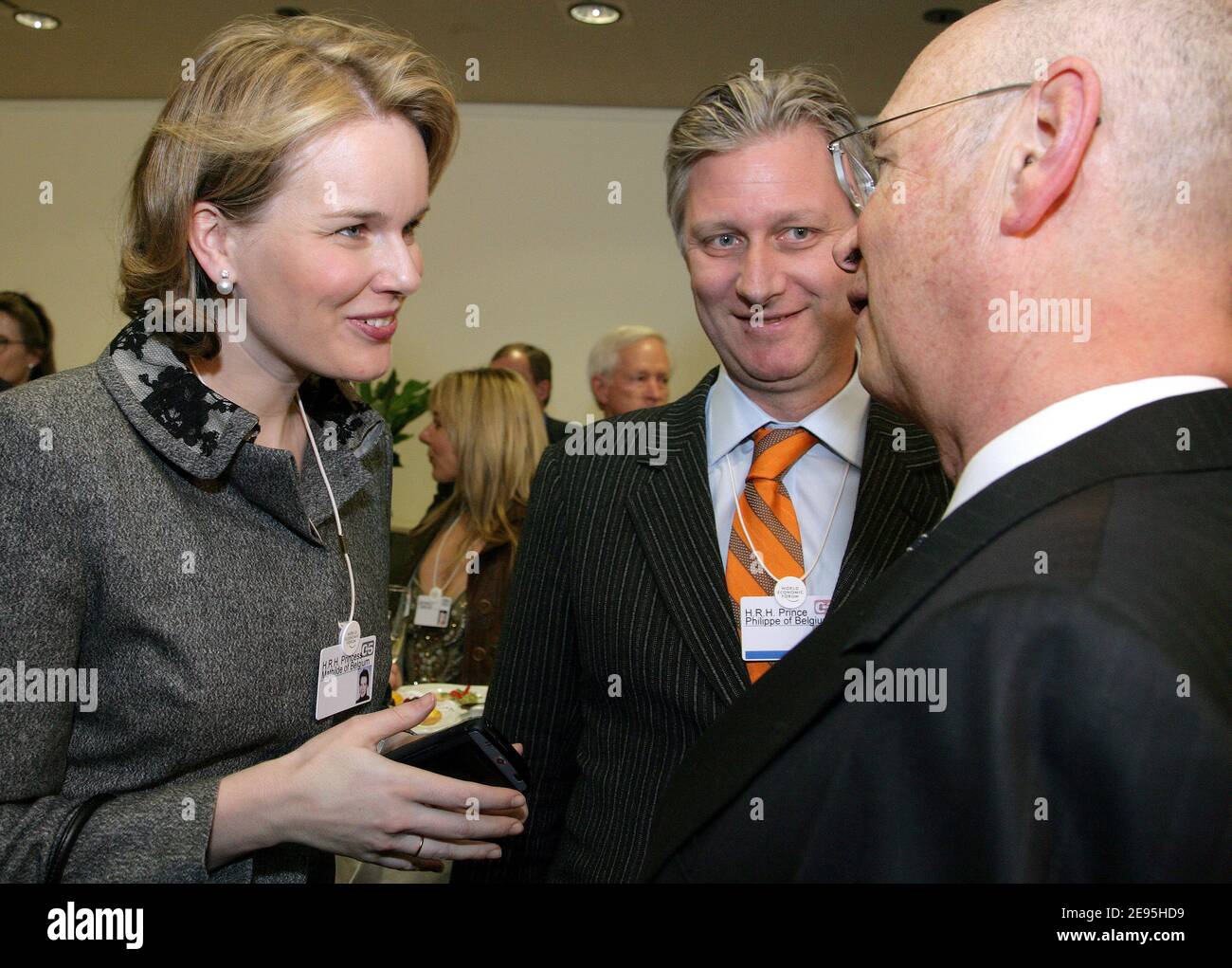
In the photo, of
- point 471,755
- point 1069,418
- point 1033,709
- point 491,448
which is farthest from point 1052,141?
point 491,448

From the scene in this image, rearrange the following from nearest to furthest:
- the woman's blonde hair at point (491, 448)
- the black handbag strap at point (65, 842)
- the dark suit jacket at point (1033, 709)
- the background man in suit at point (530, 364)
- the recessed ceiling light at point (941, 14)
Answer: the dark suit jacket at point (1033, 709) < the black handbag strap at point (65, 842) < the woman's blonde hair at point (491, 448) < the recessed ceiling light at point (941, 14) < the background man in suit at point (530, 364)

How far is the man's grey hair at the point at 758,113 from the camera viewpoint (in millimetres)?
1554

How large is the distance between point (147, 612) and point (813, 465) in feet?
3.24

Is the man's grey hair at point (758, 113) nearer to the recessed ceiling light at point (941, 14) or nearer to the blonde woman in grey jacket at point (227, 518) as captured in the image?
the blonde woman in grey jacket at point (227, 518)

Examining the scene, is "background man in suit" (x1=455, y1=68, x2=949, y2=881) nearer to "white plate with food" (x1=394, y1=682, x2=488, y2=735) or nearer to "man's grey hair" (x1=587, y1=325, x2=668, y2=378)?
"white plate with food" (x1=394, y1=682, x2=488, y2=735)

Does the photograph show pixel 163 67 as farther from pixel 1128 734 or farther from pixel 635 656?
pixel 1128 734

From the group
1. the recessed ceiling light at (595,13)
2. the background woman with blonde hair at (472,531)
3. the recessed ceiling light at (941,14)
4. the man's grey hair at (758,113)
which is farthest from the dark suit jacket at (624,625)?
the recessed ceiling light at (941,14)

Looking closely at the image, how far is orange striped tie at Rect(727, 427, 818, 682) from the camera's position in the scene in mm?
1496

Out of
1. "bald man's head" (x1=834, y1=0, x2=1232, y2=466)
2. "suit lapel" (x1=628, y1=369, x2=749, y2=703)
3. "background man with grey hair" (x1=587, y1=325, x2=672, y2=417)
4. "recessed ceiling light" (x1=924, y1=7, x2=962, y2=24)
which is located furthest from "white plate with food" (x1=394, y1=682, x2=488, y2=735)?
"recessed ceiling light" (x1=924, y1=7, x2=962, y2=24)

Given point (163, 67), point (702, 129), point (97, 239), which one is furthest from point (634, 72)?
point (702, 129)

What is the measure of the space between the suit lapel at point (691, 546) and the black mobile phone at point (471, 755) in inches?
11.6

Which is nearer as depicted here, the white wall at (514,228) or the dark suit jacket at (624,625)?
the dark suit jacket at (624,625)
